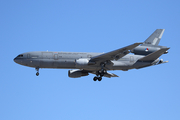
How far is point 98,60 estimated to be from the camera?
52.2 m

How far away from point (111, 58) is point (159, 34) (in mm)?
11703

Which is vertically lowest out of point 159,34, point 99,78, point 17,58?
point 99,78

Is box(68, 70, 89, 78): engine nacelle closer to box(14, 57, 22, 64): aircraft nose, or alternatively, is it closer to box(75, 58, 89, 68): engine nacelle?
box(75, 58, 89, 68): engine nacelle

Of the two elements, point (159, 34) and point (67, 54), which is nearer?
point (67, 54)

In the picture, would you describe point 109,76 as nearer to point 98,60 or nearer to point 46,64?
point 98,60

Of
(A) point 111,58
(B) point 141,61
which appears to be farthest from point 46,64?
(B) point 141,61

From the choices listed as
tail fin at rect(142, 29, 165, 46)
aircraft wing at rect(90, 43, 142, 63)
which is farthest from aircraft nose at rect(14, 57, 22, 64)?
tail fin at rect(142, 29, 165, 46)

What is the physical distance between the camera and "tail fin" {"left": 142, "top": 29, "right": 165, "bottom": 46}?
56.5 m

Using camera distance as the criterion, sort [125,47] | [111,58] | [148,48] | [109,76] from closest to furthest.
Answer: [125,47] < [111,58] < [148,48] < [109,76]

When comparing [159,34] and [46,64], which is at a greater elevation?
[159,34]

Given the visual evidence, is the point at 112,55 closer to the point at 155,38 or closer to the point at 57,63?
the point at 57,63

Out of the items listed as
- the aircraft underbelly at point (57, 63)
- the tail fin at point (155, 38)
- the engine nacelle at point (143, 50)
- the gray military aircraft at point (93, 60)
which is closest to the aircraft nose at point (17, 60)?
the gray military aircraft at point (93, 60)

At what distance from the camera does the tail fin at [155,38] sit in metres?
56.5

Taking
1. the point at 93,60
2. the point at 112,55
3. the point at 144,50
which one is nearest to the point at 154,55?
the point at 144,50
